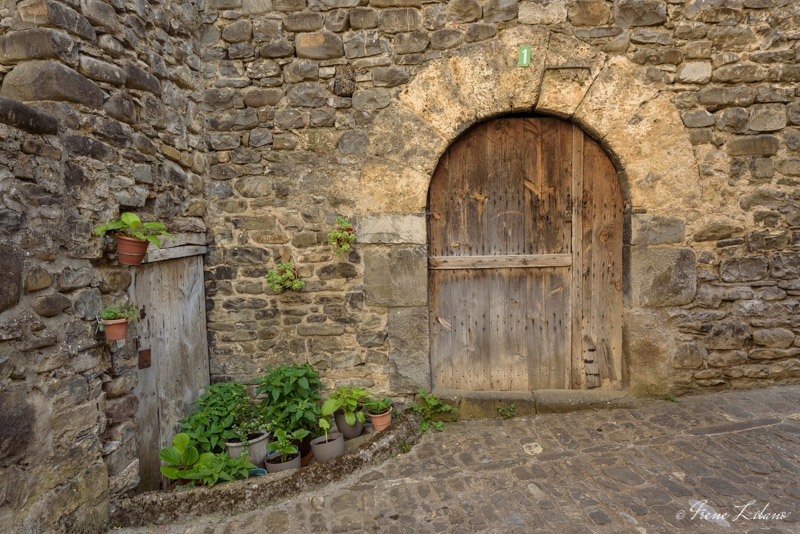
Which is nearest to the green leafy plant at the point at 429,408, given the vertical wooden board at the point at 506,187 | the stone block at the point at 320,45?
the vertical wooden board at the point at 506,187

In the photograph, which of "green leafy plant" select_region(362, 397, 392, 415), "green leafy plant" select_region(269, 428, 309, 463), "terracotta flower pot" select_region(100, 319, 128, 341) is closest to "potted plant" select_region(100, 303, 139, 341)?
"terracotta flower pot" select_region(100, 319, 128, 341)

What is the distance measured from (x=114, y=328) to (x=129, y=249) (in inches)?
16.2

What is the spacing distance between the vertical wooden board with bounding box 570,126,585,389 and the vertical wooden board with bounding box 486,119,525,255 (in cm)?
39

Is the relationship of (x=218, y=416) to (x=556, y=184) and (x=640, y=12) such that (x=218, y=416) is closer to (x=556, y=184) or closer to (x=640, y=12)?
(x=556, y=184)

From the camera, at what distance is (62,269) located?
2.10 metres

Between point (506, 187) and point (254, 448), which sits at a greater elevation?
point (506, 187)

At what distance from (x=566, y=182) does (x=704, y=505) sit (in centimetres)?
218

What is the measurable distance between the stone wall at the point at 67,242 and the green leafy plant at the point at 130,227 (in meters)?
0.07

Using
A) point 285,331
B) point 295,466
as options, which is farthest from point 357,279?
point 295,466

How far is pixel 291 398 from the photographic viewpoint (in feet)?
10.3

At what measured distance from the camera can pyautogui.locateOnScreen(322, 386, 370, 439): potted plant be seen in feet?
9.80

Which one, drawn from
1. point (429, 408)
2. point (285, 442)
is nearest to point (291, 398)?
point (285, 442)

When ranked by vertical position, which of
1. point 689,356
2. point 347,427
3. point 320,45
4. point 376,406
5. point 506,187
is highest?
point 320,45

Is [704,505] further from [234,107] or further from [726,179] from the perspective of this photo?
[234,107]
